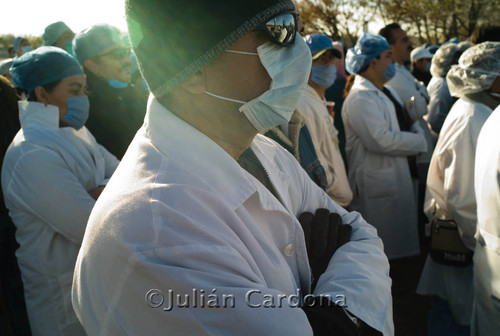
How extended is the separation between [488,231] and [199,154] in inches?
81.6

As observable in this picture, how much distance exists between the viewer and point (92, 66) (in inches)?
163

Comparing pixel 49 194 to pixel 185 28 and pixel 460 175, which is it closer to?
pixel 185 28

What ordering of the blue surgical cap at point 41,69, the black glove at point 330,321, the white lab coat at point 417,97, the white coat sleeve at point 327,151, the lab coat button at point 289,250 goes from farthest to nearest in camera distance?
the white lab coat at point 417,97 → the white coat sleeve at point 327,151 → the blue surgical cap at point 41,69 → the lab coat button at point 289,250 → the black glove at point 330,321

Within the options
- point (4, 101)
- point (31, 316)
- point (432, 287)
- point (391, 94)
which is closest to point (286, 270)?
point (31, 316)

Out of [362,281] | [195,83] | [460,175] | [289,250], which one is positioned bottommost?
[460,175]

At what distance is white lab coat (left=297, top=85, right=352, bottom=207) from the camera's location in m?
3.73

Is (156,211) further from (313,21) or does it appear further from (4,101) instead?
(313,21)

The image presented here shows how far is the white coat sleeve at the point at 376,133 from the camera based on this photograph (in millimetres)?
4426

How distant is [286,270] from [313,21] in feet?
111

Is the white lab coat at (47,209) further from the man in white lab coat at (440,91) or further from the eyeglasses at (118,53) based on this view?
the man in white lab coat at (440,91)

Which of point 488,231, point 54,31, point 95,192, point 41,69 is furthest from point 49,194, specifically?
point 54,31

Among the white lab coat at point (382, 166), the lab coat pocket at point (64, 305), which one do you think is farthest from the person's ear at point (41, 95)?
the white lab coat at point (382, 166)

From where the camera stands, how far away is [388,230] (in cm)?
470

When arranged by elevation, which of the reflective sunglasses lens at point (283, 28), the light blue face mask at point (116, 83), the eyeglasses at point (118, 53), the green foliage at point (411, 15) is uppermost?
the reflective sunglasses lens at point (283, 28)
